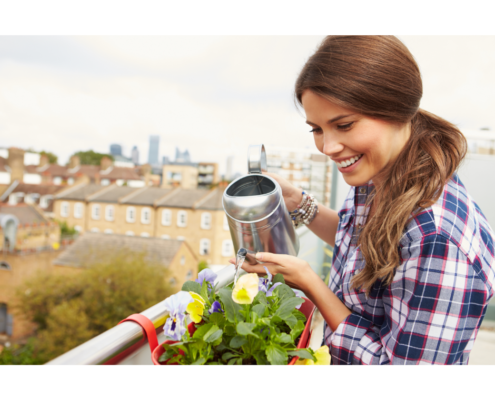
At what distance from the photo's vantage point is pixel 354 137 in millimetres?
632

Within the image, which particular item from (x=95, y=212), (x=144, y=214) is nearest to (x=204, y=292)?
(x=144, y=214)

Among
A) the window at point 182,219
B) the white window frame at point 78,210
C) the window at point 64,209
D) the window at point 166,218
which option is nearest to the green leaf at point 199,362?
the window at point 182,219

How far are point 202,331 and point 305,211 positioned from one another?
68cm

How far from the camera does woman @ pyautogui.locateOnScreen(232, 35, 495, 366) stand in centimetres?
54

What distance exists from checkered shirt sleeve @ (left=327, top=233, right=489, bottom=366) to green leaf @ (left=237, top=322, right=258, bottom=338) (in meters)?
0.29

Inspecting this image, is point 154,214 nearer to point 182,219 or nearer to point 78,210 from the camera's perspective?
point 182,219

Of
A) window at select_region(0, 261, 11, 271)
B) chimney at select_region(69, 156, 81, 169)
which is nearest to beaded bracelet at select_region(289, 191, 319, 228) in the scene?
window at select_region(0, 261, 11, 271)

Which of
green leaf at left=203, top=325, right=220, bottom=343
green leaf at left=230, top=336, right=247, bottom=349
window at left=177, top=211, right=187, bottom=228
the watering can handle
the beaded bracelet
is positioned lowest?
window at left=177, top=211, right=187, bottom=228

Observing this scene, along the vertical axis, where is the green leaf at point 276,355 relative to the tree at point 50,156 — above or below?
above

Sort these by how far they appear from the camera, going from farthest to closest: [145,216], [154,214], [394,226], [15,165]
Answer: [15,165]
[145,216]
[154,214]
[394,226]

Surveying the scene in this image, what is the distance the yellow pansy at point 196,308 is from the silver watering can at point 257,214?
0.53 feet

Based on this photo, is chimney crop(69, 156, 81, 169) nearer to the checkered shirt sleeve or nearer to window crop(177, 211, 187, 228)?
window crop(177, 211, 187, 228)

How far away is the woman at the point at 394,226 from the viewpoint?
0.54 meters

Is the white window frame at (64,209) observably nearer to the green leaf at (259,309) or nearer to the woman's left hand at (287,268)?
the woman's left hand at (287,268)
